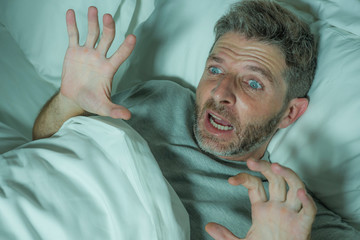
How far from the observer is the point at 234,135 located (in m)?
1.06

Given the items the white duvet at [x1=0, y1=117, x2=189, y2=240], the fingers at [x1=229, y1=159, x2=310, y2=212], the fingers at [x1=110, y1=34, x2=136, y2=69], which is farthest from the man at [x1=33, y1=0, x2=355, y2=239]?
the fingers at [x1=229, y1=159, x2=310, y2=212]

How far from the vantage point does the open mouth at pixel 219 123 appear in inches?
42.6

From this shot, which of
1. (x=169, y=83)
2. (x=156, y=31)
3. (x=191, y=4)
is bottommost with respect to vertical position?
(x=169, y=83)

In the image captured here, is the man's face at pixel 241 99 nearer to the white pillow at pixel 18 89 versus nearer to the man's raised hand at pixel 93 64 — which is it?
the man's raised hand at pixel 93 64

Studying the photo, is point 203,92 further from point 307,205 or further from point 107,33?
point 307,205

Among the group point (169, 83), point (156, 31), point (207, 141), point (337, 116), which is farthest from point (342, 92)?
point (156, 31)

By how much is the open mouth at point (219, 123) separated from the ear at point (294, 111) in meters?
0.19

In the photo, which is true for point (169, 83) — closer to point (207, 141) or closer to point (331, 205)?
point (207, 141)

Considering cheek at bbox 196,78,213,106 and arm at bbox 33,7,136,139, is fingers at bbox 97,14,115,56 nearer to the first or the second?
arm at bbox 33,7,136,139

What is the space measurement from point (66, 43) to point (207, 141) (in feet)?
1.85

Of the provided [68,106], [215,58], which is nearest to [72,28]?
[68,106]

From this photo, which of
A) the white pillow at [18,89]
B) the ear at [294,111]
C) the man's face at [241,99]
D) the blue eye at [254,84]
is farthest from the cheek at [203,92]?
the white pillow at [18,89]

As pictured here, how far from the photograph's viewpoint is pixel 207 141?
42.5 inches

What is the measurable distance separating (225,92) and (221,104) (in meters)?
0.04
